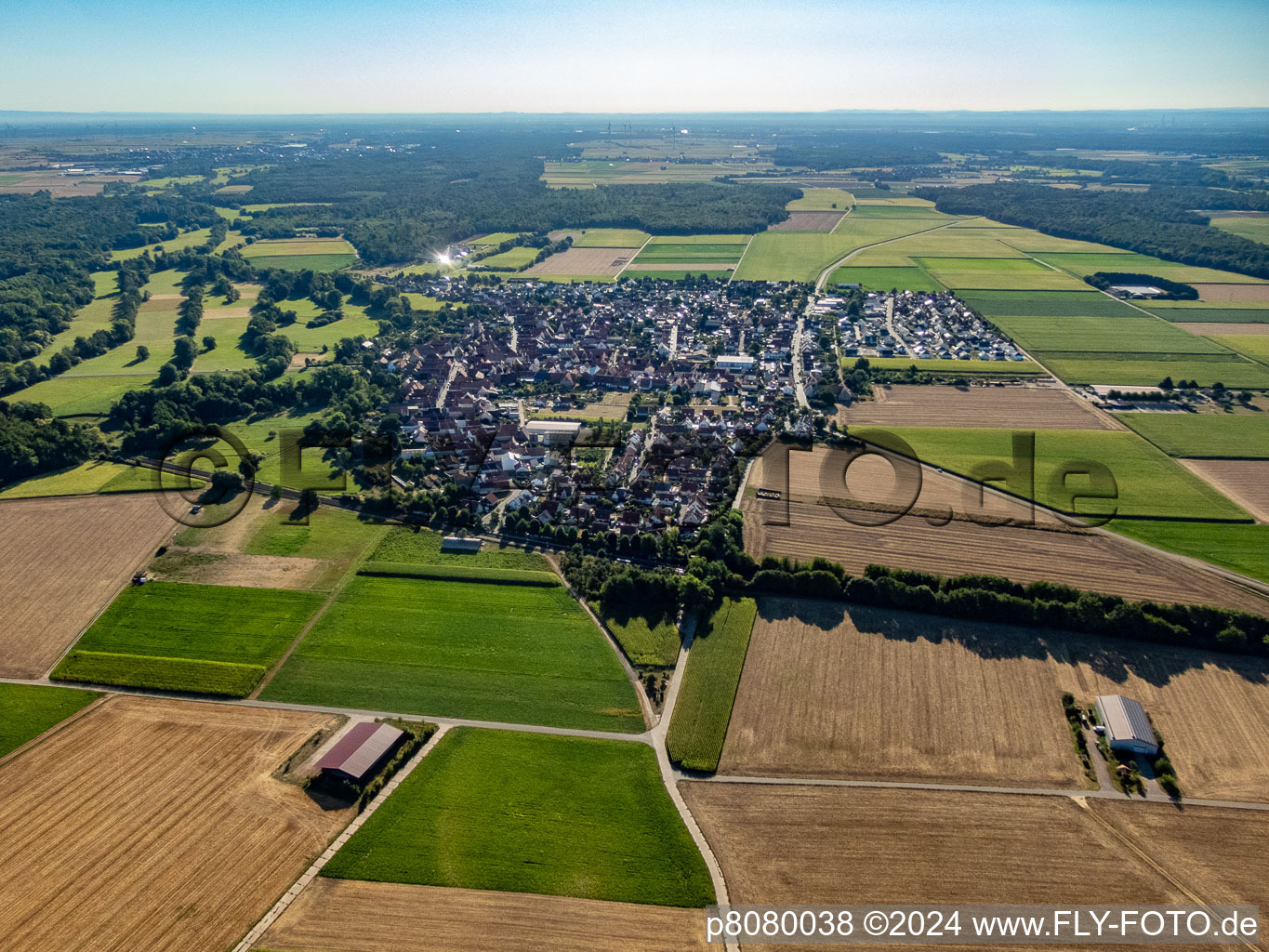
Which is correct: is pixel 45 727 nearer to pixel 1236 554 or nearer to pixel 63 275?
pixel 1236 554

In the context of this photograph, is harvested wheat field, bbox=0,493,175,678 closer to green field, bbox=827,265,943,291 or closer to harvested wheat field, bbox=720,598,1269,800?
harvested wheat field, bbox=720,598,1269,800

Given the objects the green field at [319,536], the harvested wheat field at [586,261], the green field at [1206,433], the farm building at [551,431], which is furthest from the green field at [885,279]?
the green field at [319,536]

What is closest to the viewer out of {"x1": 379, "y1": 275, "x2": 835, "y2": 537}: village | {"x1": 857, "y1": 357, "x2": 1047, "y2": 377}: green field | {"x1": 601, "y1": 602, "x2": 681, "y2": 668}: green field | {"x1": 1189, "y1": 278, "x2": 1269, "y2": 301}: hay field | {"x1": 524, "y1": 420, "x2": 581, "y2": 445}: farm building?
{"x1": 601, "y1": 602, "x2": 681, "y2": 668}: green field

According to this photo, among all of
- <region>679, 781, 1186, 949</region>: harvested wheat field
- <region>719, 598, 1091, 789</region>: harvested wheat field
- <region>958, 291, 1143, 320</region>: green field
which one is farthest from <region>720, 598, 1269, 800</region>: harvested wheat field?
<region>958, 291, 1143, 320</region>: green field

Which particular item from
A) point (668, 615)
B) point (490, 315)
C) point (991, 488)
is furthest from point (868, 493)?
point (490, 315)

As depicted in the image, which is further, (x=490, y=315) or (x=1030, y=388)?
(x=490, y=315)

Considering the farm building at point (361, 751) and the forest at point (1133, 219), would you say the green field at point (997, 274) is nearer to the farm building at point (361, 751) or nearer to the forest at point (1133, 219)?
the forest at point (1133, 219)
